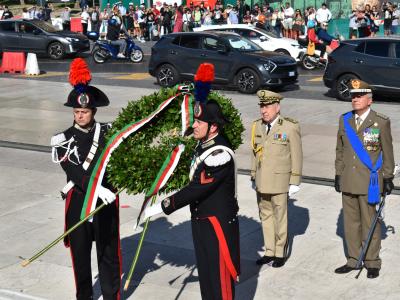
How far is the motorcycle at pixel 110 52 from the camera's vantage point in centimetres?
2845

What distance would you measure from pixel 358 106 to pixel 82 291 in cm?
299

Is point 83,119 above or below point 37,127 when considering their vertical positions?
above

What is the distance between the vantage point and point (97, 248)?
7191 millimetres

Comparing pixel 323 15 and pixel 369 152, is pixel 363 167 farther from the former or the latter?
pixel 323 15

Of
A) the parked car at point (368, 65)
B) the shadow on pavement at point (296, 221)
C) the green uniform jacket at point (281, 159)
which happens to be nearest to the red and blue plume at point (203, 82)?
the green uniform jacket at point (281, 159)

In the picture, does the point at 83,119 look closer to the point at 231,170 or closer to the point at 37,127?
the point at 231,170

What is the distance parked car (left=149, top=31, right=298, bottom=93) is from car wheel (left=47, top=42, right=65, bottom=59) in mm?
8023

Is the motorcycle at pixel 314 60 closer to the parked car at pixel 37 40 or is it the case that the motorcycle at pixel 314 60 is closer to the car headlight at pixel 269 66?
the car headlight at pixel 269 66

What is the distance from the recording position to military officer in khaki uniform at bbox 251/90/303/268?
26.8 ft

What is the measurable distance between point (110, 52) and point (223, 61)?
771 centimetres

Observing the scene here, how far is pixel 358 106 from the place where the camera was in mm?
7887

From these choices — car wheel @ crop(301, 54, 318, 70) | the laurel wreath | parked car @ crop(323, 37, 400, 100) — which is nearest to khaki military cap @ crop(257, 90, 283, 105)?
the laurel wreath

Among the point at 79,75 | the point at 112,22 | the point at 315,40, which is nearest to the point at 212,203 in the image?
the point at 79,75

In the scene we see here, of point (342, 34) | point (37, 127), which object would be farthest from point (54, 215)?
point (342, 34)
